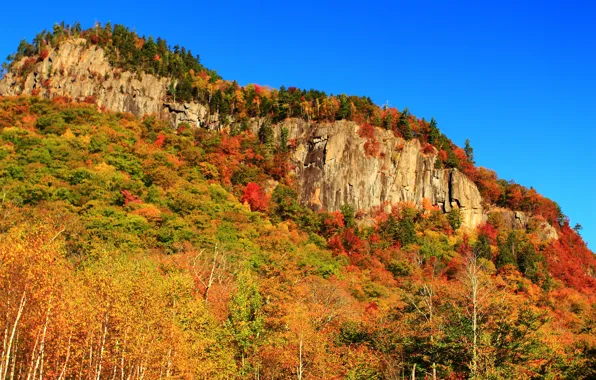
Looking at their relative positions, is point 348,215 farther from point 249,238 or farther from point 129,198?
point 129,198

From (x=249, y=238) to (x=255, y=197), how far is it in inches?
645

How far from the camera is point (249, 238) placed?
5709 centimetres

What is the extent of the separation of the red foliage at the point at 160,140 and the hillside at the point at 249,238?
922mm

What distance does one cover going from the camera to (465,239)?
8000cm

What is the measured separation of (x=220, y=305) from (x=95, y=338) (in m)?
12.2

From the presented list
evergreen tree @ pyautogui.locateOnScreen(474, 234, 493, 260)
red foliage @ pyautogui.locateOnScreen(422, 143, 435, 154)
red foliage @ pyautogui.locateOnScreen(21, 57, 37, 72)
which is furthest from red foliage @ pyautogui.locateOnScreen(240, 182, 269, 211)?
red foliage @ pyautogui.locateOnScreen(21, 57, 37, 72)

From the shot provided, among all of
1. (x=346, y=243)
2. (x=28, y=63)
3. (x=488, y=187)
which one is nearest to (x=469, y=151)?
(x=488, y=187)

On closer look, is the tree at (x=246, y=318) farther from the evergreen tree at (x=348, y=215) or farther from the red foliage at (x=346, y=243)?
the evergreen tree at (x=348, y=215)

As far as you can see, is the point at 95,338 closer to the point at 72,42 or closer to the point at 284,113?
the point at 284,113

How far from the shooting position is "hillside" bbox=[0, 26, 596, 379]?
885 inches

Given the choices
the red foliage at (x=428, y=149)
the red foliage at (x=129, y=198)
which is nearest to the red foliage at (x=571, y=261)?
the red foliage at (x=428, y=149)

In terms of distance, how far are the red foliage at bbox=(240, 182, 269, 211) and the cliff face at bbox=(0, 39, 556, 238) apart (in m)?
10.3

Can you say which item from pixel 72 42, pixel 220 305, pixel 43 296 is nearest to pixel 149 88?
pixel 72 42

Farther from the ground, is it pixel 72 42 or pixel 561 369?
pixel 72 42
